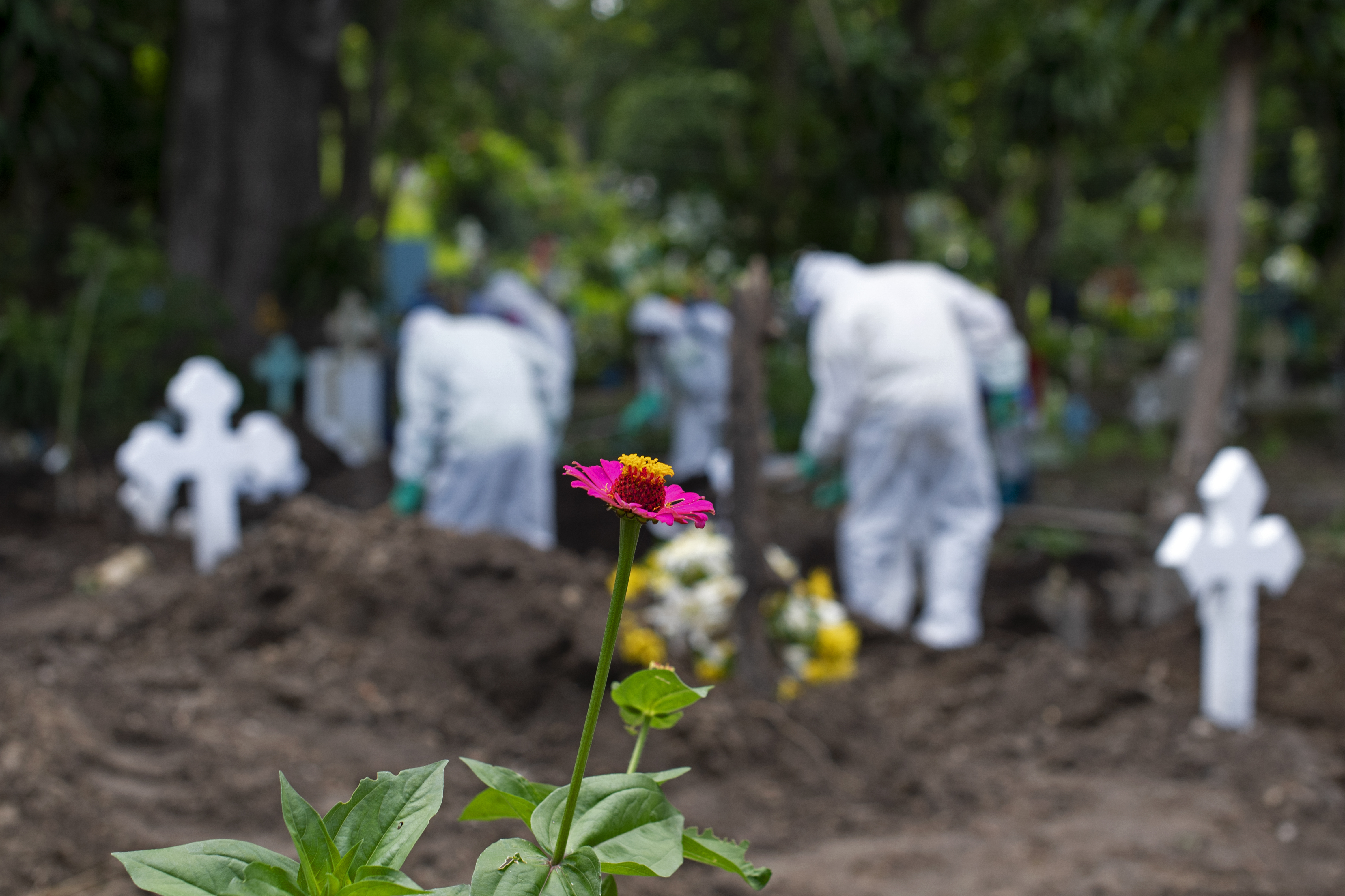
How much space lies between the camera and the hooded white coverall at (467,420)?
548 cm

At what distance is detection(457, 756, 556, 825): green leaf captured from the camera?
3.39 ft

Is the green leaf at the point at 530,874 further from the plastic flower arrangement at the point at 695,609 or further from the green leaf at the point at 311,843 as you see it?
the plastic flower arrangement at the point at 695,609

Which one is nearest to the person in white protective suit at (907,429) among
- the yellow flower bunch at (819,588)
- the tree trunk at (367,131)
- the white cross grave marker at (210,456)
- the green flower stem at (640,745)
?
the yellow flower bunch at (819,588)

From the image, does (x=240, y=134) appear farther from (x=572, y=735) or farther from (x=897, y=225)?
(x=572, y=735)

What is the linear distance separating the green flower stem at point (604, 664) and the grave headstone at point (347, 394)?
7.72m

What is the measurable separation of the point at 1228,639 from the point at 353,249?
6.48 metres

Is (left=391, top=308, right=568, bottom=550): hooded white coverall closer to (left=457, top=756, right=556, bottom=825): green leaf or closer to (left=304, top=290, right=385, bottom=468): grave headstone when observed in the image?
(left=304, top=290, right=385, bottom=468): grave headstone

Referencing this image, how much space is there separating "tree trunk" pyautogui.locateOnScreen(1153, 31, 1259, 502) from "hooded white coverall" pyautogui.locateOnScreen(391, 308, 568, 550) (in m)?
3.07

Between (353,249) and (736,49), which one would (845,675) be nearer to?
(353,249)

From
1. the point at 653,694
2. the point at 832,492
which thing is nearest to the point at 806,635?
the point at 832,492

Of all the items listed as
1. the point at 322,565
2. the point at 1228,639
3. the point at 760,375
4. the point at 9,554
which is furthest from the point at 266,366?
the point at 1228,639

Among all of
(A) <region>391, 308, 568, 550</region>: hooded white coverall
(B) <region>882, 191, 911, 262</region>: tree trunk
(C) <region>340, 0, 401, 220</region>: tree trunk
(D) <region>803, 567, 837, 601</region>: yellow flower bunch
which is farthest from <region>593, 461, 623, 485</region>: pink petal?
(C) <region>340, 0, 401, 220</region>: tree trunk

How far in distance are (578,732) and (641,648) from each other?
1.16 ft

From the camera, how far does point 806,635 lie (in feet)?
12.2
